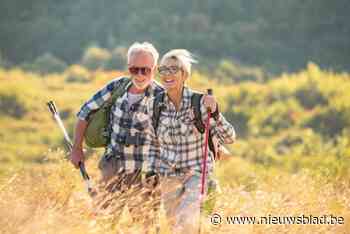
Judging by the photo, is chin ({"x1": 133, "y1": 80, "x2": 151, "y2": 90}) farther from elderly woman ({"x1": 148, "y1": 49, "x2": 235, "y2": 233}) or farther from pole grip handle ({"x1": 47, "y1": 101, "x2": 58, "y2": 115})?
pole grip handle ({"x1": 47, "y1": 101, "x2": 58, "y2": 115})

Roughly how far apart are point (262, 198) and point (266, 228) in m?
0.42

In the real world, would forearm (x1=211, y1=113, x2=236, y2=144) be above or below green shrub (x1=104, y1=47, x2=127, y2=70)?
above

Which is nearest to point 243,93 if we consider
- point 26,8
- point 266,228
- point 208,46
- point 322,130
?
point 322,130

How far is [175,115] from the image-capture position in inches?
238

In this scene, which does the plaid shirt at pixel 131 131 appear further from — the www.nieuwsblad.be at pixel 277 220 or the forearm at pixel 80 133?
the www.nieuwsblad.be at pixel 277 220

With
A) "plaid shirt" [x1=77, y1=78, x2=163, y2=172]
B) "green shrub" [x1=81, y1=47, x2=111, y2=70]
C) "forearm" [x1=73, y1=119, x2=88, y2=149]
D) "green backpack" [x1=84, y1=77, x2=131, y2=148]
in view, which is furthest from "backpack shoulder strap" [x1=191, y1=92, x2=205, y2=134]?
"green shrub" [x1=81, y1=47, x2=111, y2=70]

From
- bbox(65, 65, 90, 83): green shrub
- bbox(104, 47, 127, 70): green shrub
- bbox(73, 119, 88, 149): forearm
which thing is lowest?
bbox(65, 65, 90, 83): green shrub

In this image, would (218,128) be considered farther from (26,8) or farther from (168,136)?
(26,8)

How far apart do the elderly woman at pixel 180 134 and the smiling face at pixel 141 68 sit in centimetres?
22

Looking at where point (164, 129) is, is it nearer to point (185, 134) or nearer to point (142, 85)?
point (185, 134)

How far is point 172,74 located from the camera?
5977 millimetres

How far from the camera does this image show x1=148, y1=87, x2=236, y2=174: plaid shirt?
6.01m

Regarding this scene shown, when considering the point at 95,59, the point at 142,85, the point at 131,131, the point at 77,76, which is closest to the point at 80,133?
the point at 131,131

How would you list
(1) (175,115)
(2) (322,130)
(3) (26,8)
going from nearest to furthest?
(1) (175,115), (2) (322,130), (3) (26,8)
